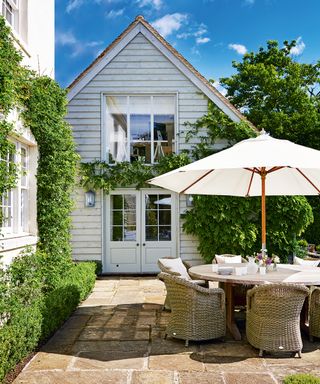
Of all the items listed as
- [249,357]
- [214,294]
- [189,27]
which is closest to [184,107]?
[214,294]

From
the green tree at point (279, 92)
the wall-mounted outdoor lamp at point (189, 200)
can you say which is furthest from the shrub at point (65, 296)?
the green tree at point (279, 92)

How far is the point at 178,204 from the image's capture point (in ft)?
41.3

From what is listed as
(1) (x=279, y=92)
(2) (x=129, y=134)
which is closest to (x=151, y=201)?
(2) (x=129, y=134)

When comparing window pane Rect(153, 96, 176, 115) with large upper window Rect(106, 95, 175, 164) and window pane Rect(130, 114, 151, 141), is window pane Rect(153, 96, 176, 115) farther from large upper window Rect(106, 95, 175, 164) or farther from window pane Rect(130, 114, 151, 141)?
window pane Rect(130, 114, 151, 141)

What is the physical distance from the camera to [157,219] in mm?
12625

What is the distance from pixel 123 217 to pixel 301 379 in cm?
836

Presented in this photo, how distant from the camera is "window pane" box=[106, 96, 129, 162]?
41.5 feet

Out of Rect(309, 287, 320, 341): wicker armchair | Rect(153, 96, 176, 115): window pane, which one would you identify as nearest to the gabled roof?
Rect(153, 96, 176, 115): window pane

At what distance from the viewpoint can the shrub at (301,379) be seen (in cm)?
463

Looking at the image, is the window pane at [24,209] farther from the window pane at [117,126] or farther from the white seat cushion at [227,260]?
the window pane at [117,126]

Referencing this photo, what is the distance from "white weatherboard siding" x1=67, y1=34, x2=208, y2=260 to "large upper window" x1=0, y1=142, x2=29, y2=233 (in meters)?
4.23

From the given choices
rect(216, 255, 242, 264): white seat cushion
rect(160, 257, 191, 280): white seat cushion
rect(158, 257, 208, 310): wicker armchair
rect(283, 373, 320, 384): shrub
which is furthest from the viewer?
rect(216, 255, 242, 264): white seat cushion

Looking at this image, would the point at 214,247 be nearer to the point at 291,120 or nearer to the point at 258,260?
the point at 258,260

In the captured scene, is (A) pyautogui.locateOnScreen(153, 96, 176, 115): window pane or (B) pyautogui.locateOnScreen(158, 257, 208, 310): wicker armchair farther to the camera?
(A) pyautogui.locateOnScreen(153, 96, 176, 115): window pane
